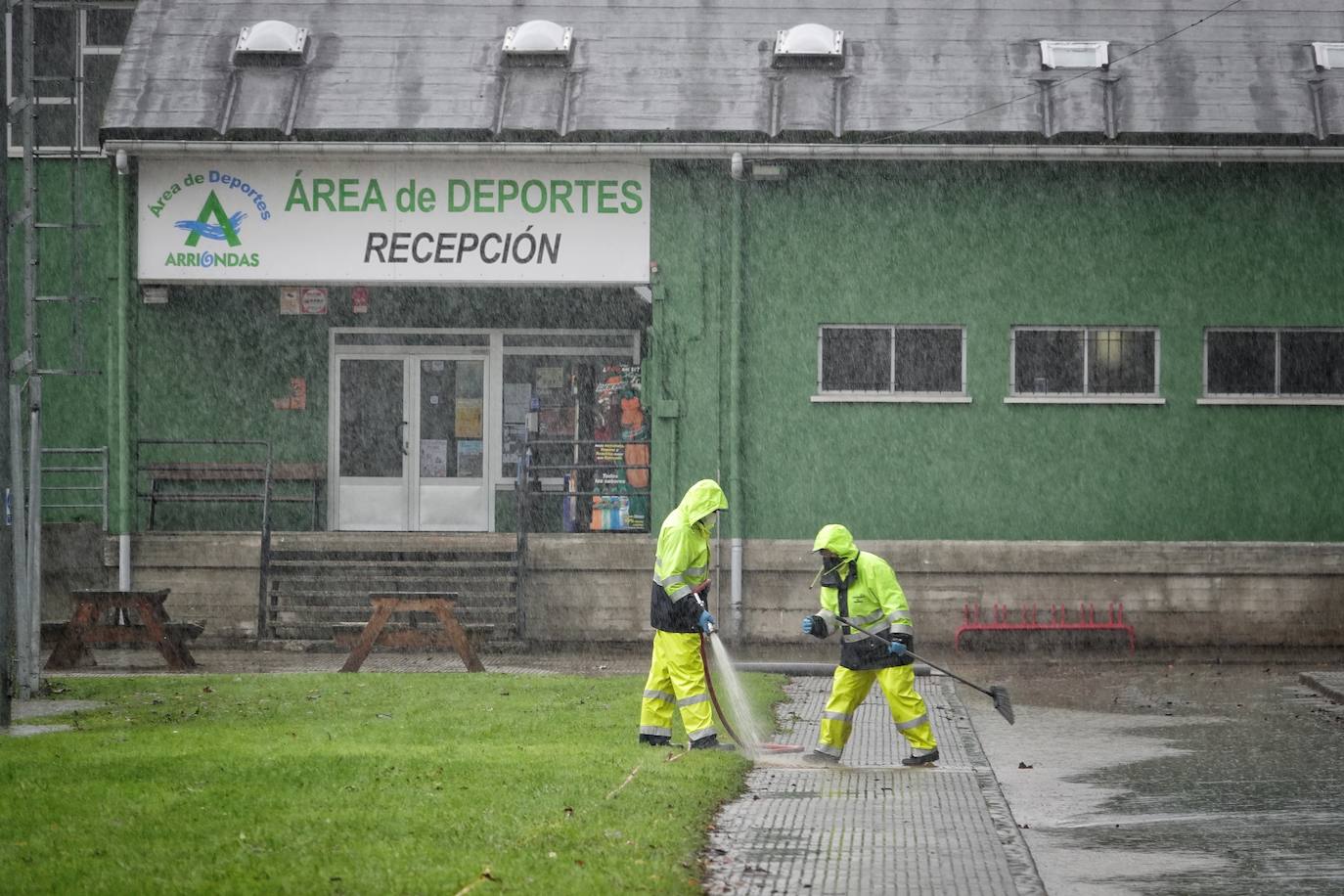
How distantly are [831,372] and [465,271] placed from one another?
4.29m

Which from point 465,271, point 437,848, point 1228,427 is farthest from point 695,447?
point 437,848

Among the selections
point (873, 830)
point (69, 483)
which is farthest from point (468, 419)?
point (873, 830)

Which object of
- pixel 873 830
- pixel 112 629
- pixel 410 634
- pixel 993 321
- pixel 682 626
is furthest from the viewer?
pixel 993 321

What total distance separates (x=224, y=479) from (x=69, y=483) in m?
1.80

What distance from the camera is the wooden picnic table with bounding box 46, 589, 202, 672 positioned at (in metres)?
17.0

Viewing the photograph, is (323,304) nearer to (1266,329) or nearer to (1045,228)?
(1045,228)

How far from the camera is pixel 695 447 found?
2023cm

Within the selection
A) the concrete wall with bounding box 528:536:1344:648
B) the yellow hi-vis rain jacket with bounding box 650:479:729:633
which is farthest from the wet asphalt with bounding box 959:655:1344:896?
the yellow hi-vis rain jacket with bounding box 650:479:729:633

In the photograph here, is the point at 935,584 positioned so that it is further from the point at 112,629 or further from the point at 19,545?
the point at 19,545

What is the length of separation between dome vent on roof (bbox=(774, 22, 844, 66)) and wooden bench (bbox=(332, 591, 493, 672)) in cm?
774

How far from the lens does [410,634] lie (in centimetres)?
1666

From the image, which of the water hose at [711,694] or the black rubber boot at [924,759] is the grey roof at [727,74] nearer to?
the water hose at [711,694]

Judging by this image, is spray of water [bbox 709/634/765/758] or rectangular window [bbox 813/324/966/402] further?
rectangular window [bbox 813/324/966/402]

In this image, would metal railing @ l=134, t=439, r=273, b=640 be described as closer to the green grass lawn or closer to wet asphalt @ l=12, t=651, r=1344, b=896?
wet asphalt @ l=12, t=651, r=1344, b=896
